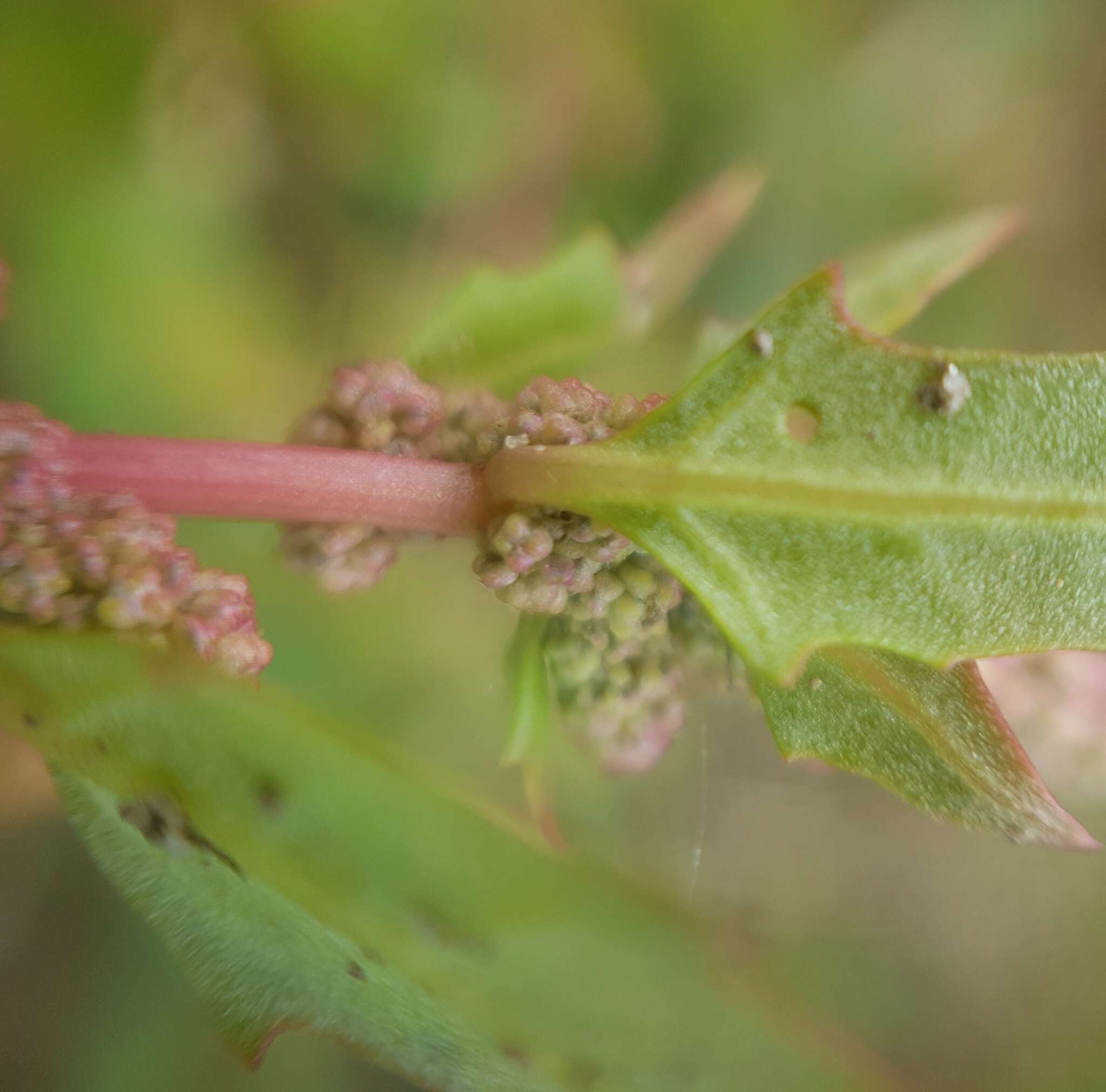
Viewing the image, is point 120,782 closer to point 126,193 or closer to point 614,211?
point 126,193

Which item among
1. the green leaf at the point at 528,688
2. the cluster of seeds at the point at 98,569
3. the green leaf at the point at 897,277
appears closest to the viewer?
the cluster of seeds at the point at 98,569

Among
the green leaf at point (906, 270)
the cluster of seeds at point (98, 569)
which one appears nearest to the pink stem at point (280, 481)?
the cluster of seeds at point (98, 569)

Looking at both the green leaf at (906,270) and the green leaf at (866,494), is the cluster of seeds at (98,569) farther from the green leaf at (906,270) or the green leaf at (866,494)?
the green leaf at (906,270)

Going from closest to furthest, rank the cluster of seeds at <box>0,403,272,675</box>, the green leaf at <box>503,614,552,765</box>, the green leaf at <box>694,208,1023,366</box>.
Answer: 1. the cluster of seeds at <box>0,403,272,675</box>
2. the green leaf at <box>503,614,552,765</box>
3. the green leaf at <box>694,208,1023,366</box>

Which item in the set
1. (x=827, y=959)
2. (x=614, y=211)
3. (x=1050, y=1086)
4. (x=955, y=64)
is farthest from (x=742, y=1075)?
(x=955, y=64)

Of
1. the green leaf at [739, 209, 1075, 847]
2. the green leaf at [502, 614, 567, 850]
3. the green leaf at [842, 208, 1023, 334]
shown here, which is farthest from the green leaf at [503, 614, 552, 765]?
the green leaf at [842, 208, 1023, 334]

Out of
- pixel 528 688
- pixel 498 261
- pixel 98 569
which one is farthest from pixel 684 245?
pixel 98 569

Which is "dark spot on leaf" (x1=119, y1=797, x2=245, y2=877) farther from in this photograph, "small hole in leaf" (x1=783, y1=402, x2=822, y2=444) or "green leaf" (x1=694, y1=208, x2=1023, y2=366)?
"green leaf" (x1=694, y1=208, x2=1023, y2=366)

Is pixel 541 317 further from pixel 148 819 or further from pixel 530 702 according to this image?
pixel 148 819
